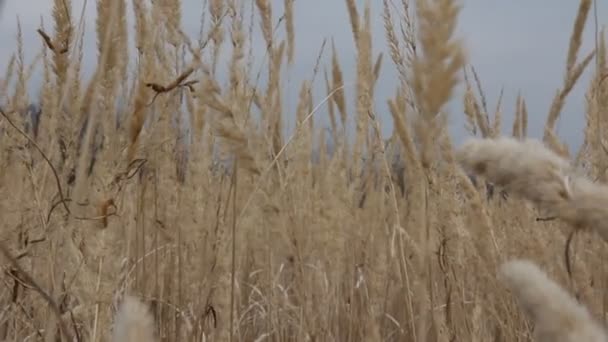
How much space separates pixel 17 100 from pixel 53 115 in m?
0.56

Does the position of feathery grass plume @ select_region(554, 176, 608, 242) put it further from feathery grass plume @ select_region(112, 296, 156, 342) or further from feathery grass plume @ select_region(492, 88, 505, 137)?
feathery grass plume @ select_region(492, 88, 505, 137)

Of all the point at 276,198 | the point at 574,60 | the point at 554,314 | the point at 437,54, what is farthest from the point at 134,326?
the point at 574,60

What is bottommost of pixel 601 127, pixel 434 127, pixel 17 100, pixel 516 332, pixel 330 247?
pixel 516 332

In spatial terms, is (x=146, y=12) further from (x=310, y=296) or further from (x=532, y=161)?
(x=532, y=161)

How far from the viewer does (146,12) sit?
141 cm

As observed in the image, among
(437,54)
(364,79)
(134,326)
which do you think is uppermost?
(364,79)

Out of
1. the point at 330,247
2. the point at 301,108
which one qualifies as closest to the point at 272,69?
the point at 301,108

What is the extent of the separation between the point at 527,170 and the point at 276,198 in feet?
2.80

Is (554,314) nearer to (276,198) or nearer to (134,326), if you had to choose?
(134,326)

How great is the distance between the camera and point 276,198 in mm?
1162

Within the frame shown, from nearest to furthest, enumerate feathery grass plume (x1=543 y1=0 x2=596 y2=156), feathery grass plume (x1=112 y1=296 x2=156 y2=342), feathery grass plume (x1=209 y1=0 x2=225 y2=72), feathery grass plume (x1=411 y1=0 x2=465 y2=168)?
feathery grass plume (x1=112 y1=296 x2=156 y2=342) → feathery grass plume (x1=411 y1=0 x2=465 y2=168) → feathery grass plume (x1=209 y1=0 x2=225 y2=72) → feathery grass plume (x1=543 y1=0 x2=596 y2=156)

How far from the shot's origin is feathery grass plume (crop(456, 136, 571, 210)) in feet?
1.05

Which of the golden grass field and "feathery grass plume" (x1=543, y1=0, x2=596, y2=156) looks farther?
"feathery grass plume" (x1=543, y1=0, x2=596, y2=156)

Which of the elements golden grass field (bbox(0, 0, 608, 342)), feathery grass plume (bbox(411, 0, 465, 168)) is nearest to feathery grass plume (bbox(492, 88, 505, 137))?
golden grass field (bbox(0, 0, 608, 342))
